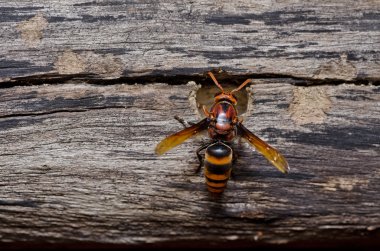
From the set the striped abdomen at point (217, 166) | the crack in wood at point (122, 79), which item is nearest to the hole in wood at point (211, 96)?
the crack in wood at point (122, 79)

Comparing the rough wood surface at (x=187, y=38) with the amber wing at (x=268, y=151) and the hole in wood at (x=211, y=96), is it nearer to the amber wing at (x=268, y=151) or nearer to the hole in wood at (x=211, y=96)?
the hole in wood at (x=211, y=96)

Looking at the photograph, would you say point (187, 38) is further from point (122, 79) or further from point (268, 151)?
point (268, 151)

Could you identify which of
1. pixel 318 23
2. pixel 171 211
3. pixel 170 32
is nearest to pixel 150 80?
pixel 170 32

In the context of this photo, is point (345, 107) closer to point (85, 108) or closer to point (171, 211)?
point (171, 211)

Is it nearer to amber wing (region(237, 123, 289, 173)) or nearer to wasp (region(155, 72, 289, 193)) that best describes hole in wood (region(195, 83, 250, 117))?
wasp (region(155, 72, 289, 193))

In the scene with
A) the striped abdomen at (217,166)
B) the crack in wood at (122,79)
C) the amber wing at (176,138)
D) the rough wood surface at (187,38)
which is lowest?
the striped abdomen at (217,166)

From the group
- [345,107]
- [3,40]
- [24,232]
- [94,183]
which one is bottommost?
[24,232]
